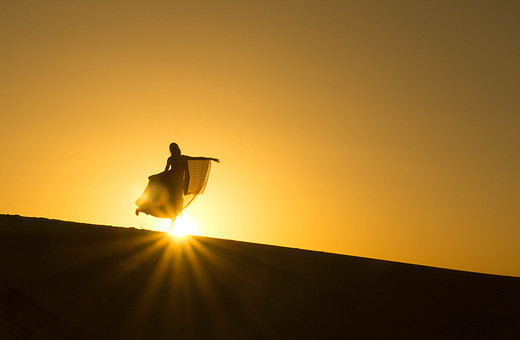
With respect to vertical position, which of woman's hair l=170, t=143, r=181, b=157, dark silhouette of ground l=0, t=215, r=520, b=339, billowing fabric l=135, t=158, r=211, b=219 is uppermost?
woman's hair l=170, t=143, r=181, b=157

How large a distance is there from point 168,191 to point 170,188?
9cm

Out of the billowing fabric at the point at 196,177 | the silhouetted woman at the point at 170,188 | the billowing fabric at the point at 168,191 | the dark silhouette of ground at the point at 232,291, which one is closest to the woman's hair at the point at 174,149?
the silhouetted woman at the point at 170,188

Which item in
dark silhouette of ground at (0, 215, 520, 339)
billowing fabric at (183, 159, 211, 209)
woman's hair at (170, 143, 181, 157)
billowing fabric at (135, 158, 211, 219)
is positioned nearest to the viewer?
dark silhouette of ground at (0, 215, 520, 339)

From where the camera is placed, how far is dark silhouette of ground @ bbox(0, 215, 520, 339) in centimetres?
1069

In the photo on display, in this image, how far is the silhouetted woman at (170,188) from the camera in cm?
1716

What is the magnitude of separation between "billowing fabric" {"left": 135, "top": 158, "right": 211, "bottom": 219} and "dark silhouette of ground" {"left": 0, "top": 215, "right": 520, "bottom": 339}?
3.33 meters

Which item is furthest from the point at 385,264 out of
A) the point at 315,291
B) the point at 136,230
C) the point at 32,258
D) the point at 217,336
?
the point at 32,258

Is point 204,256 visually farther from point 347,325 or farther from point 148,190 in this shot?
point 148,190

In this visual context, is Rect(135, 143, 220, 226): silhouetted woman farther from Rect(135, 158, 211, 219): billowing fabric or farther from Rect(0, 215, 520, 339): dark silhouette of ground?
Rect(0, 215, 520, 339): dark silhouette of ground

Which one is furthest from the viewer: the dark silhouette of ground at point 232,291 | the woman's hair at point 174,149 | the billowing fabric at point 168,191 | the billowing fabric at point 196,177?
the billowing fabric at point 196,177

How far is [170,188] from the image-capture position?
1725cm

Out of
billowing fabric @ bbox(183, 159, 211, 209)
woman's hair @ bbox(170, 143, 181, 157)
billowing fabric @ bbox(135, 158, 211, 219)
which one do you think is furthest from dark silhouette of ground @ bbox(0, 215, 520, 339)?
billowing fabric @ bbox(183, 159, 211, 209)

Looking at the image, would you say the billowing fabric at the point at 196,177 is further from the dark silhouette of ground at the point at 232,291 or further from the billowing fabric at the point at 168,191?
the dark silhouette of ground at the point at 232,291

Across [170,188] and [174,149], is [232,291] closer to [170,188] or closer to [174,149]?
[170,188]
